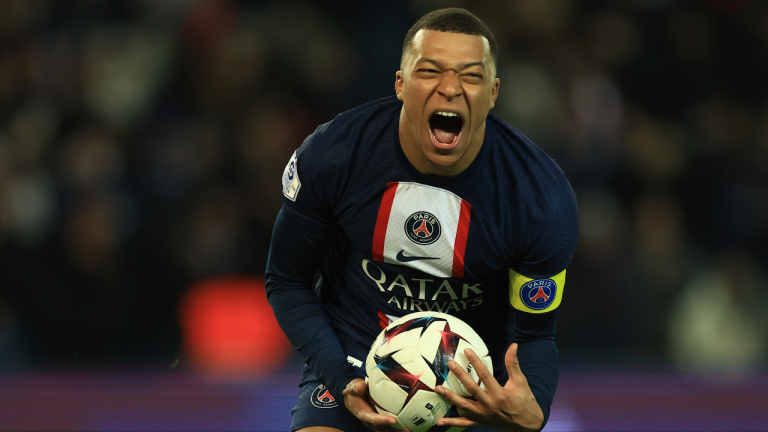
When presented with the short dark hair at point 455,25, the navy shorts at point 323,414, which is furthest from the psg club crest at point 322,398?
the short dark hair at point 455,25

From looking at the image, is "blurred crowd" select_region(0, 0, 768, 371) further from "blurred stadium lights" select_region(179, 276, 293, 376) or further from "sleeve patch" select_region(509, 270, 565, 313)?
"sleeve patch" select_region(509, 270, 565, 313)

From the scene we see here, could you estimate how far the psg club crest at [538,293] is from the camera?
2.70 m

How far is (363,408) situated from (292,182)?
2.64 feet

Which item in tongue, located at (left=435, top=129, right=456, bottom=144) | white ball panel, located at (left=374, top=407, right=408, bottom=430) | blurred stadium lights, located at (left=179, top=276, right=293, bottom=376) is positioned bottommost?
blurred stadium lights, located at (left=179, top=276, right=293, bottom=376)

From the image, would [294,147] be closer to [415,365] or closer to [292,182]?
[292,182]

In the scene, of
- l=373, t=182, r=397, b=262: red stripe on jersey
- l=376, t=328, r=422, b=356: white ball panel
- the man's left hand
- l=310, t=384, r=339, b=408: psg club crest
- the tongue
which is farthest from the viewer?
l=310, t=384, r=339, b=408: psg club crest

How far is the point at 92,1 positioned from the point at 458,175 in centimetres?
466

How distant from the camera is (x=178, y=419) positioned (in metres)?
4.70

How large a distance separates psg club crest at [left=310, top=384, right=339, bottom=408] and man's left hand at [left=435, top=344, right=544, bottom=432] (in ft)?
1.81

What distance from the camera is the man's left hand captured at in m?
2.33

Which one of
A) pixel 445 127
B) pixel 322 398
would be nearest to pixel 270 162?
pixel 322 398

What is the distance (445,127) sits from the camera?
8.86 ft

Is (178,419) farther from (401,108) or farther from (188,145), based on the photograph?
(401,108)

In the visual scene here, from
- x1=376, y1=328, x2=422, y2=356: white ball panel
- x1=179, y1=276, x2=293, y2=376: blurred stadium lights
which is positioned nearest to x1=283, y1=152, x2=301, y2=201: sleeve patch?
x1=376, y1=328, x2=422, y2=356: white ball panel
